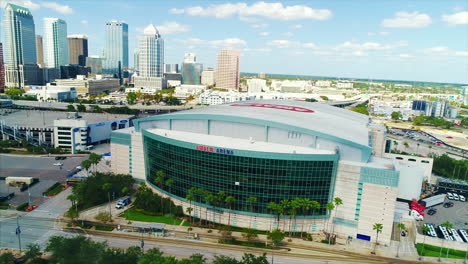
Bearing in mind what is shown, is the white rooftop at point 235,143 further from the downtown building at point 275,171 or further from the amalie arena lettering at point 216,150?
the amalie arena lettering at point 216,150

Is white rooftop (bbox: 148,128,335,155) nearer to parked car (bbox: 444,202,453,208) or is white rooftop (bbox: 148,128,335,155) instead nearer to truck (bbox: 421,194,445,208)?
truck (bbox: 421,194,445,208)

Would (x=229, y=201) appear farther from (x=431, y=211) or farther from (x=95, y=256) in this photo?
(x=431, y=211)

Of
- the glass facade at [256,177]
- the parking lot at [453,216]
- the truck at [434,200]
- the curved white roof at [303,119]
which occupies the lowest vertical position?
the parking lot at [453,216]

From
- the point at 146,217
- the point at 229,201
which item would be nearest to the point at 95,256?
the point at 146,217

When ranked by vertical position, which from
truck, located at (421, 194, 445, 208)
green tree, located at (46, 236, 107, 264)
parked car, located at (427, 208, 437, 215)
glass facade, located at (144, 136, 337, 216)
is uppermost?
glass facade, located at (144, 136, 337, 216)

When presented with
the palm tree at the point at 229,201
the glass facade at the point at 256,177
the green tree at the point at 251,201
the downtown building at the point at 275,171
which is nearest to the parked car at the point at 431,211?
the downtown building at the point at 275,171

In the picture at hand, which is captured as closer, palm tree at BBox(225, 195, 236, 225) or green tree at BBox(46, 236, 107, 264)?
green tree at BBox(46, 236, 107, 264)

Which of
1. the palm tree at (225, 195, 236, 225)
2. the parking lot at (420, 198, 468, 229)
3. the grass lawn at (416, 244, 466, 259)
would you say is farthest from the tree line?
the parking lot at (420, 198, 468, 229)
